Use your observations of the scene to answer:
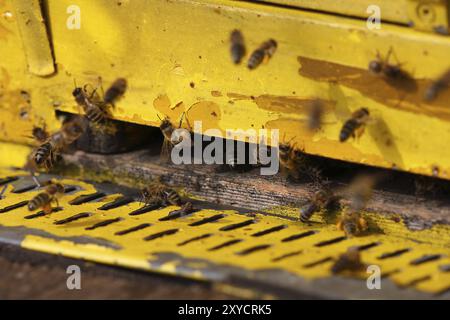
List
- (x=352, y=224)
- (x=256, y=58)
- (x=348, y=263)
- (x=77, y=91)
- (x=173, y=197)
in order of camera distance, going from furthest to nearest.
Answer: (x=77, y=91)
(x=173, y=197)
(x=352, y=224)
(x=256, y=58)
(x=348, y=263)

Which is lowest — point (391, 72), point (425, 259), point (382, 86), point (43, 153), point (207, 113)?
point (425, 259)

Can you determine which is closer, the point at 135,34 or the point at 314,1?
the point at 314,1

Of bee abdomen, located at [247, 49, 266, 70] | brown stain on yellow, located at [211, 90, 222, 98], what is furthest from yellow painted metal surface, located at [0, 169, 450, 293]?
bee abdomen, located at [247, 49, 266, 70]

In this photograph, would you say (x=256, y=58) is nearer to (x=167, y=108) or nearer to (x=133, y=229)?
(x=167, y=108)

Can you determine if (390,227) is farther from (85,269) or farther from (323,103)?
(85,269)

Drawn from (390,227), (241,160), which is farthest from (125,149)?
(390,227)

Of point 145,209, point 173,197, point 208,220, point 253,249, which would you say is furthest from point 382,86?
point 145,209

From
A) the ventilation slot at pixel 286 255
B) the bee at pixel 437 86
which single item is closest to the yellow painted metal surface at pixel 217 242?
the ventilation slot at pixel 286 255
